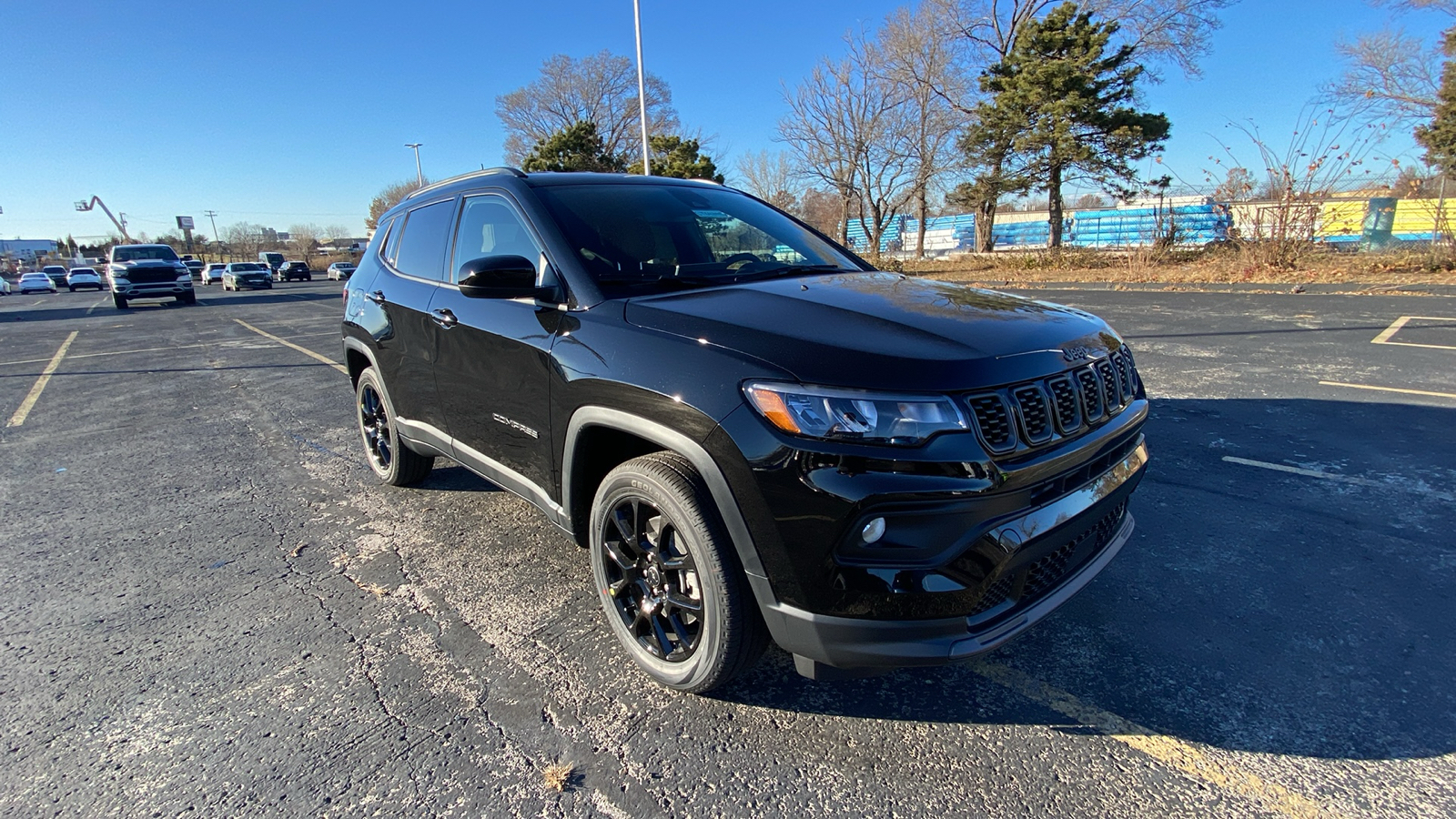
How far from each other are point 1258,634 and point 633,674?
7.63 ft

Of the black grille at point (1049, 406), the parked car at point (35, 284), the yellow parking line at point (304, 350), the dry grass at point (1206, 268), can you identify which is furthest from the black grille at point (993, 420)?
the parked car at point (35, 284)

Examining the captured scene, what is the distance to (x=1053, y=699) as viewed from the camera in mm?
2291

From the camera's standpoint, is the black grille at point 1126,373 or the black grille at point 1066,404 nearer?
the black grille at point 1066,404

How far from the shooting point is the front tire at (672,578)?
6.83 feet

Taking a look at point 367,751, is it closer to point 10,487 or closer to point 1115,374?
point 1115,374

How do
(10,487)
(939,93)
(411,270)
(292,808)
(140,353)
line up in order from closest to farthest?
(292,808) < (411,270) < (10,487) < (140,353) < (939,93)

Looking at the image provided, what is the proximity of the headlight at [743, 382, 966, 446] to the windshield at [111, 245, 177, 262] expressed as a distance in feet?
96.2

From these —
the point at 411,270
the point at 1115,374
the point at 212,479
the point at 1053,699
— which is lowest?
the point at 1053,699

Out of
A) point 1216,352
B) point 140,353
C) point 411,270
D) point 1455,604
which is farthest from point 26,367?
point 1216,352

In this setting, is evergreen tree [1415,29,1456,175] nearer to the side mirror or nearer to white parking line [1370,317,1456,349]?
white parking line [1370,317,1456,349]

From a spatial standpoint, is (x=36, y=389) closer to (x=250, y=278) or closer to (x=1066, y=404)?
(x=1066, y=404)

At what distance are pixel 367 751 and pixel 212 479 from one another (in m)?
3.64

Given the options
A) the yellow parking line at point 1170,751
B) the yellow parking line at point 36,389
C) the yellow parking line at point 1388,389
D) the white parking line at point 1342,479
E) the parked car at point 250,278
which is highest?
the parked car at point 250,278

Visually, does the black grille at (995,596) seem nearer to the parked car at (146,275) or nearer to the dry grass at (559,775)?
the dry grass at (559,775)
